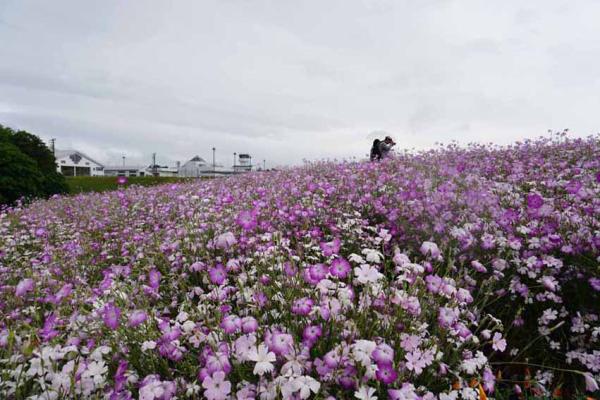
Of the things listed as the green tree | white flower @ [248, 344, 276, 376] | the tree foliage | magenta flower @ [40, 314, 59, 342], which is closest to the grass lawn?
the tree foliage

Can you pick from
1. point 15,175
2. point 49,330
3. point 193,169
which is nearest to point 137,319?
point 49,330

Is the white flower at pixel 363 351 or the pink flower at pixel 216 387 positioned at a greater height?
the white flower at pixel 363 351

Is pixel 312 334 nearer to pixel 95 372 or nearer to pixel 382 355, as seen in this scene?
pixel 382 355

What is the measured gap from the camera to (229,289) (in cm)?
300

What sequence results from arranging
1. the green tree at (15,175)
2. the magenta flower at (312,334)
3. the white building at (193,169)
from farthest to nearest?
the white building at (193,169) < the green tree at (15,175) < the magenta flower at (312,334)

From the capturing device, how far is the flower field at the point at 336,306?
2057 millimetres

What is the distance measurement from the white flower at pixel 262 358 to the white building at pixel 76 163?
281 feet

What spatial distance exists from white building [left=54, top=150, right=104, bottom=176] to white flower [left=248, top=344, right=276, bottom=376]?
85629 millimetres

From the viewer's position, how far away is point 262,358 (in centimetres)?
184

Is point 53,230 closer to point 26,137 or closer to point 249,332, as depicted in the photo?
point 249,332

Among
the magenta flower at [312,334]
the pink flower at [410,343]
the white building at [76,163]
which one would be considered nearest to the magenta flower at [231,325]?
the magenta flower at [312,334]

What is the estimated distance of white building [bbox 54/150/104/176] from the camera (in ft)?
253

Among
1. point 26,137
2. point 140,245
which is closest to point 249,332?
point 140,245

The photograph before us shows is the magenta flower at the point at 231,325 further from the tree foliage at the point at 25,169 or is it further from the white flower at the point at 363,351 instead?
the tree foliage at the point at 25,169
